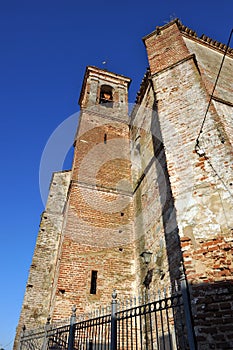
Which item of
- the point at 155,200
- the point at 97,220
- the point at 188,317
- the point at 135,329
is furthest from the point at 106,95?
the point at 188,317

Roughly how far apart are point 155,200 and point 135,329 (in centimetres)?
439

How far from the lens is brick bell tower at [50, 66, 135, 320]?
7777 millimetres

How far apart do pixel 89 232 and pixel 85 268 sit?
1224 mm

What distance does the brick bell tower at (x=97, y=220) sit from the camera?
7.78m

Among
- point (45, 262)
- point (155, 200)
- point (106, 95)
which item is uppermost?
point (106, 95)

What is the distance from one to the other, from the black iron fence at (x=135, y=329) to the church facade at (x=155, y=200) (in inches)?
15.0

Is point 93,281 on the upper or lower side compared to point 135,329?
upper

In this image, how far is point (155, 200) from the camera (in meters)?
8.26

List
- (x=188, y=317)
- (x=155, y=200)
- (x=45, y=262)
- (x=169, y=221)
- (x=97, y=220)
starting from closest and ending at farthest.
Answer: (x=188, y=317)
(x=169, y=221)
(x=155, y=200)
(x=97, y=220)
(x=45, y=262)

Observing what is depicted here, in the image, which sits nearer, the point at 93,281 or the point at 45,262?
the point at 93,281

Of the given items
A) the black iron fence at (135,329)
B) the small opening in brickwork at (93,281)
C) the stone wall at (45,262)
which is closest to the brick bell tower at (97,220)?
the small opening in brickwork at (93,281)

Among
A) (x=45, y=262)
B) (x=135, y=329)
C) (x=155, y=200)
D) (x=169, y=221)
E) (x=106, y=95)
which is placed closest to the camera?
(x=135, y=329)

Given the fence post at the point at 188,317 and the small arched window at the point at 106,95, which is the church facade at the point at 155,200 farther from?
the small arched window at the point at 106,95

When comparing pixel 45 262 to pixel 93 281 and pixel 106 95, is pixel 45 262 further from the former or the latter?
pixel 106 95
